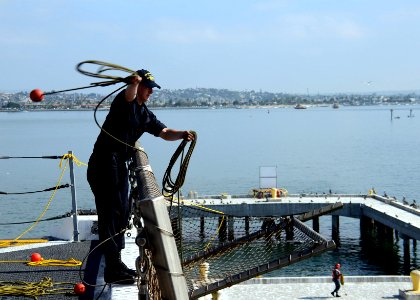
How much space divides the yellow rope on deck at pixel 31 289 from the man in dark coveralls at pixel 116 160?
1.88 metres

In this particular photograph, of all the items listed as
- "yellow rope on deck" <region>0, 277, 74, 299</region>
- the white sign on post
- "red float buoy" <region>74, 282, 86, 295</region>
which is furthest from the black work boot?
the white sign on post

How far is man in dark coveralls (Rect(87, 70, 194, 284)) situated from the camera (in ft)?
19.3

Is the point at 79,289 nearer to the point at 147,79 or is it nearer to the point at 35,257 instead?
the point at 35,257

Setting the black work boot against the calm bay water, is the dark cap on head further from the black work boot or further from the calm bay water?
the calm bay water

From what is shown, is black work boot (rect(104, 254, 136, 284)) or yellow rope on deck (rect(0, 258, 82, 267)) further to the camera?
yellow rope on deck (rect(0, 258, 82, 267))

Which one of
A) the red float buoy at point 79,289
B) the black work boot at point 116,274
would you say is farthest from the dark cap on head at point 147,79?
the red float buoy at point 79,289

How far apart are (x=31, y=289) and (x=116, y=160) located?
2742 millimetres

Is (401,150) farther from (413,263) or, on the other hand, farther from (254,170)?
(413,263)

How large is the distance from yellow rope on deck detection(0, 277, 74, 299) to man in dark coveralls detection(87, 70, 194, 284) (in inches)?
73.9

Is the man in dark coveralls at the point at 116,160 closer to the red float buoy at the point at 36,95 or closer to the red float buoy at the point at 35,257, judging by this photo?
the red float buoy at the point at 36,95

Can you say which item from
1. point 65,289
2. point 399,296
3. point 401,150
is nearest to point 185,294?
point 65,289

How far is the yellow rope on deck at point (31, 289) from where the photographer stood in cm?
770

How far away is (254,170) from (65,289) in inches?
3192

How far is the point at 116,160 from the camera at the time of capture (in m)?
6.05
